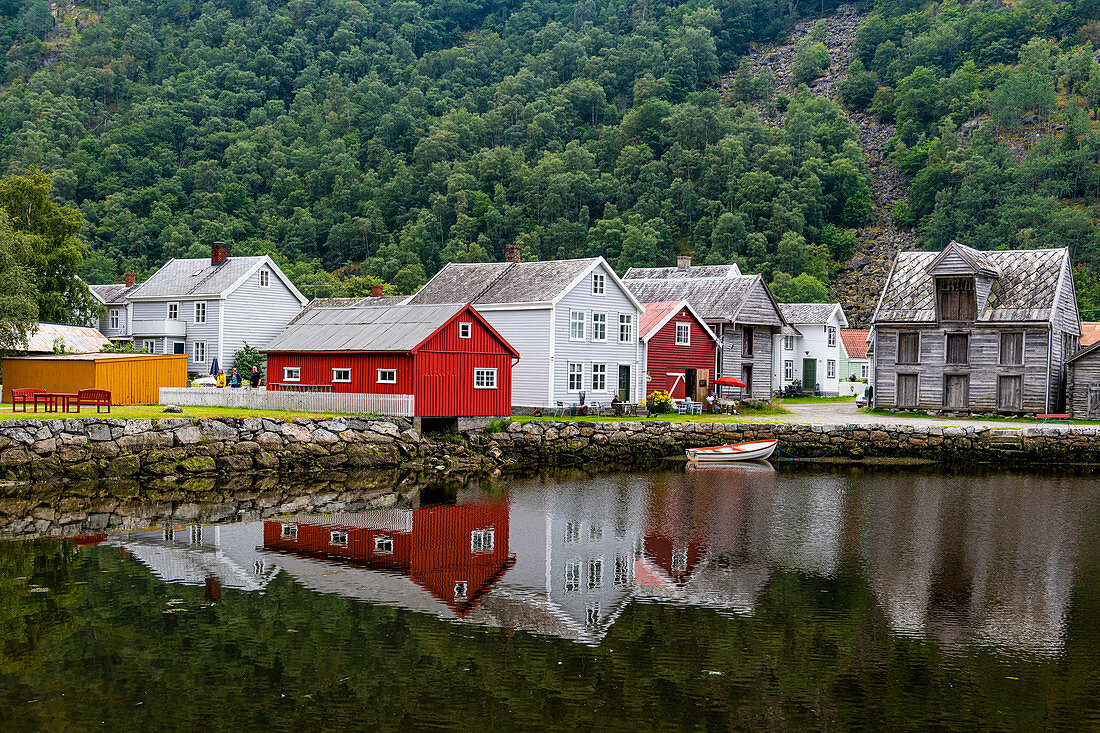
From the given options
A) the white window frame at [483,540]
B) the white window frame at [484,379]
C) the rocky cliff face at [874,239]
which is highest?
the rocky cliff face at [874,239]

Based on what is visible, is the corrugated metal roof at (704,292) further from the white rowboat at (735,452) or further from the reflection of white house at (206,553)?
the reflection of white house at (206,553)

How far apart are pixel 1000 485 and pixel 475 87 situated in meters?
172

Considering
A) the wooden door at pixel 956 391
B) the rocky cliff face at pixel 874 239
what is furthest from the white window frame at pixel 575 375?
the rocky cliff face at pixel 874 239

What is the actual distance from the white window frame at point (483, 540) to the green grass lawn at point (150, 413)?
15040 mm

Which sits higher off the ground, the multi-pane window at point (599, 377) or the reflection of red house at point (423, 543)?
the multi-pane window at point (599, 377)

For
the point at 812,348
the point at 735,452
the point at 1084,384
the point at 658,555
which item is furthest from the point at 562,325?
the point at 812,348

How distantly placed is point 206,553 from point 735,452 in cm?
2554

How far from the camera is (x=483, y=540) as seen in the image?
2275 cm

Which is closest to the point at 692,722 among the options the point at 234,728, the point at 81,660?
the point at 234,728

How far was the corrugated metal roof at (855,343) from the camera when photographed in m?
85.1

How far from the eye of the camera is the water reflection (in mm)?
16609

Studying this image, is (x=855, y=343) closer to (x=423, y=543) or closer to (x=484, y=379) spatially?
(x=484, y=379)

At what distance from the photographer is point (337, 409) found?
40.1 metres

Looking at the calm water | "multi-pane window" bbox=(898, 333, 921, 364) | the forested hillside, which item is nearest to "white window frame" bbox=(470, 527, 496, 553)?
the calm water
